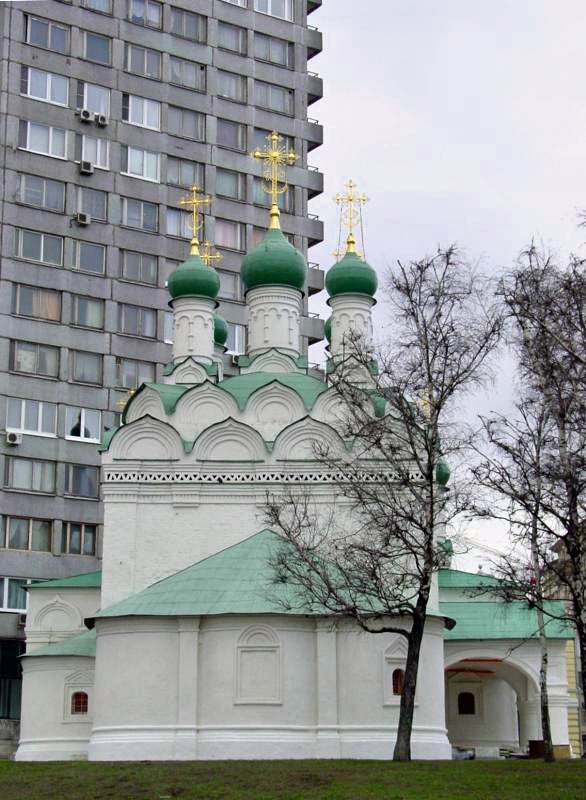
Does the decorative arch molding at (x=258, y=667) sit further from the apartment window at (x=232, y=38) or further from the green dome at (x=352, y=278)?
the apartment window at (x=232, y=38)

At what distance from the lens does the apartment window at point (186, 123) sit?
42.7 m

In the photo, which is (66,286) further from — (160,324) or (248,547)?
(248,547)

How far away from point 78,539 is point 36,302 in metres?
6.84

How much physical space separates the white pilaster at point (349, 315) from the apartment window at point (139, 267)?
42.5 ft

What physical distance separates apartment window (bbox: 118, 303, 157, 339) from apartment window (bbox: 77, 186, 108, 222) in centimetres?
280

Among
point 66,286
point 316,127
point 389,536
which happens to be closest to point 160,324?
point 66,286

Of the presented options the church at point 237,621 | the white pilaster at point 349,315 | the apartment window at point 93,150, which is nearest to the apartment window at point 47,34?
the apartment window at point 93,150

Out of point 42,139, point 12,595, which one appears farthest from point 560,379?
point 42,139

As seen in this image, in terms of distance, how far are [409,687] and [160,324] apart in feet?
73.8

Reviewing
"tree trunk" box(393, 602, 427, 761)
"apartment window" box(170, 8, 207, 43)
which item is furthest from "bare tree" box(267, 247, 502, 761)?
"apartment window" box(170, 8, 207, 43)

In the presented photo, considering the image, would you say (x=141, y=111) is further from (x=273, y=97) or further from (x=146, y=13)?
(x=273, y=97)

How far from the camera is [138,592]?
79.0ft

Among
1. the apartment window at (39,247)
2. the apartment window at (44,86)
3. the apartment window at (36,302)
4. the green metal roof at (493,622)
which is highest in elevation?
the apartment window at (44,86)

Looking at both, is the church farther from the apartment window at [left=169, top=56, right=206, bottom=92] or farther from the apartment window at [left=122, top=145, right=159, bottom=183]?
the apartment window at [left=169, top=56, right=206, bottom=92]
